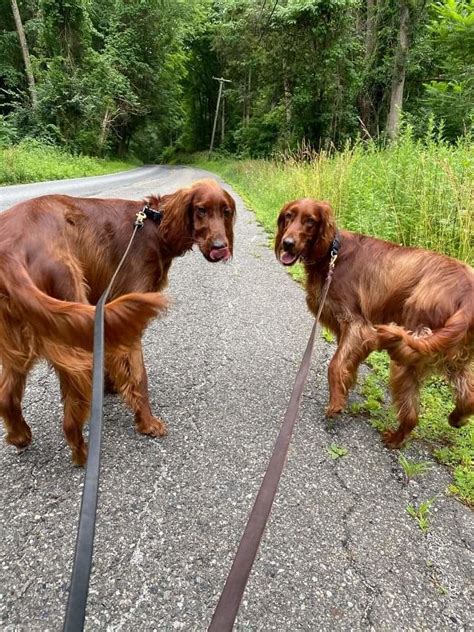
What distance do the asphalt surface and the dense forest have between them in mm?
5826

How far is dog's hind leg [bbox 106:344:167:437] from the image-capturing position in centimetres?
222

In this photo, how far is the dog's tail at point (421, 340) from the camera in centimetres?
197

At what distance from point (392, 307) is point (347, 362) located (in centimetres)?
46

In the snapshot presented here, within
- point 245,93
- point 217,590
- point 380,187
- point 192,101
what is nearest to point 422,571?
point 217,590

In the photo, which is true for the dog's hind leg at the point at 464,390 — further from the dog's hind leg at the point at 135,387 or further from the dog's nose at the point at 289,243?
the dog's hind leg at the point at 135,387

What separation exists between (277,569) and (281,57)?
2126 centimetres

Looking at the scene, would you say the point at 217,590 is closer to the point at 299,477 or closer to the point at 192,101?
the point at 299,477

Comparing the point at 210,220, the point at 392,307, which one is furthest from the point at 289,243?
the point at 392,307

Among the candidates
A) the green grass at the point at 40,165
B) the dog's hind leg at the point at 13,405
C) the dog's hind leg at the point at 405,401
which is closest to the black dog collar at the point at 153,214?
the dog's hind leg at the point at 13,405

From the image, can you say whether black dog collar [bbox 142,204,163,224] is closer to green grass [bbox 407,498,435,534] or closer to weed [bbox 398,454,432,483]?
weed [bbox 398,454,432,483]

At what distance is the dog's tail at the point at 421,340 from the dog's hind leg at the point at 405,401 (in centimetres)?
24

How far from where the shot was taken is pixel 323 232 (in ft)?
9.70

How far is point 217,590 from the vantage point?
1.44 metres

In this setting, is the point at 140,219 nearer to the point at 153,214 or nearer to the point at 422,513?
the point at 153,214
